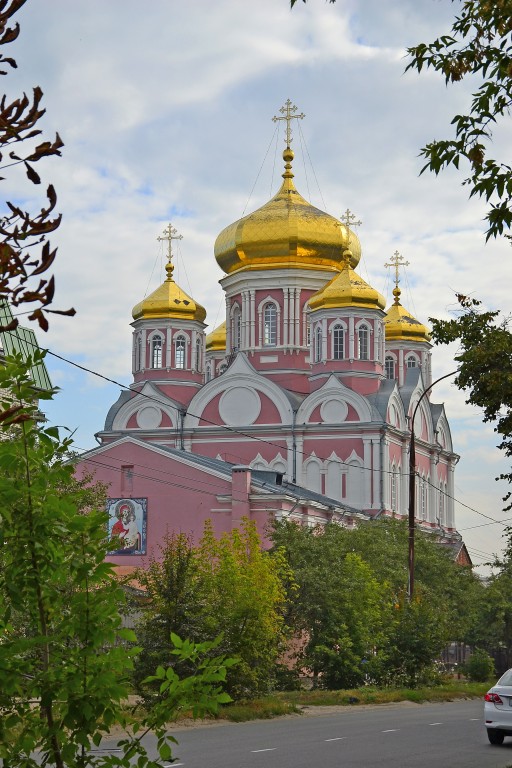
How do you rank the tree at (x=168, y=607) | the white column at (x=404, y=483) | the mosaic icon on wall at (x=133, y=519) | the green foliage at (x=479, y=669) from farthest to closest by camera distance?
the white column at (x=404, y=483) < the mosaic icon on wall at (x=133, y=519) < the green foliage at (x=479, y=669) < the tree at (x=168, y=607)

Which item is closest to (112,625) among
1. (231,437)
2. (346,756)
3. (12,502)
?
(12,502)

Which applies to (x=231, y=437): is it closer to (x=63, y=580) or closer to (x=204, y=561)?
(x=204, y=561)

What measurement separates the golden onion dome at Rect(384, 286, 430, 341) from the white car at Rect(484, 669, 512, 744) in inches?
2210

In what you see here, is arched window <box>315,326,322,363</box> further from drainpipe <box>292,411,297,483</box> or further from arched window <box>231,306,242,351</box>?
arched window <box>231,306,242,351</box>

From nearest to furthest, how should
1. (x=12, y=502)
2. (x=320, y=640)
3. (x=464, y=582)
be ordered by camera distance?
(x=12, y=502) → (x=320, y=640) → (x=464, y=582)

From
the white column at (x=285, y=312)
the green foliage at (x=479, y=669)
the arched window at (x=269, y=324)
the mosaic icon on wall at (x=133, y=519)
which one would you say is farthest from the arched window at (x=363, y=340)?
the green foliage at (x=479, y=669)

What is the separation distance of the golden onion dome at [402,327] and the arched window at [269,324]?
1343 cm

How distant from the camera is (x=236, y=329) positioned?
65.2m

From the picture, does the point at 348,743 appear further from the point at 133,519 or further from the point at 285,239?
the point at 285,239

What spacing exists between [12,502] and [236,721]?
18.4 metres

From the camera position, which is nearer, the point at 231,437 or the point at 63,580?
the point at 63,580

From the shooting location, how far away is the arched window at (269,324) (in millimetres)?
63125

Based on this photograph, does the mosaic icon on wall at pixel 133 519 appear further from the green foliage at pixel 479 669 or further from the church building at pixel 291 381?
the green foliage at pixel 479 669

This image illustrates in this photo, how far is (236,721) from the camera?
77.0 feet
